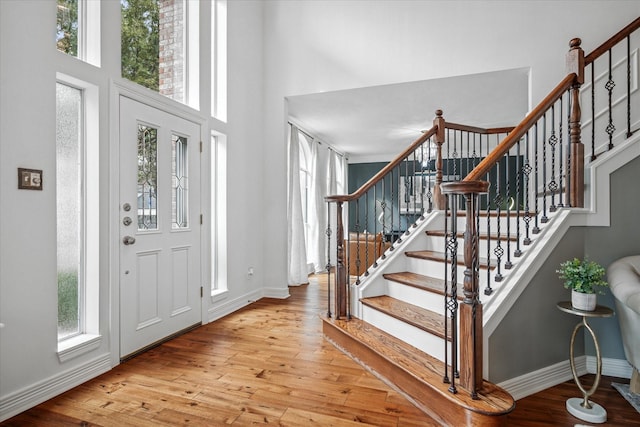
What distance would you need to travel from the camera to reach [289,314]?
3.76 metres

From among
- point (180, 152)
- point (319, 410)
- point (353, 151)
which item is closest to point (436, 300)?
point (319, 410)

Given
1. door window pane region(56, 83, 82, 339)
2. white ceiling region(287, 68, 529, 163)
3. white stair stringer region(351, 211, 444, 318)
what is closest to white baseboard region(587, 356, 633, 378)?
white stair stringer region(351, 211, 444, 318)

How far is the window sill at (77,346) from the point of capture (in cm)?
213

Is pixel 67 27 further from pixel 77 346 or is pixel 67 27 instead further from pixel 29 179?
pixel 77 346

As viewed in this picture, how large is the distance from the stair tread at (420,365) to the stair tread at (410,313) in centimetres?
16

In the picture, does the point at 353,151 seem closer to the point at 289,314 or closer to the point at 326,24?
the point at 326,24

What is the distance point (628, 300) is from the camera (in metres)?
1.87

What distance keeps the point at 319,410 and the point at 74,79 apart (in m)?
2.54

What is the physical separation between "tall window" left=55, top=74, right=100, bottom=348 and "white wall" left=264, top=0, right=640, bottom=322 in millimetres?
2362

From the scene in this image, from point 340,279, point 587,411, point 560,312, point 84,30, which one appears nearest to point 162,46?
point 84,30

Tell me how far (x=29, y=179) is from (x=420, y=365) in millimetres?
2477

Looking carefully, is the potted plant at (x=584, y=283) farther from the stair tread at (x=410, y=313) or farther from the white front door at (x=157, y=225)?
the white front door at (x=157, y=225)

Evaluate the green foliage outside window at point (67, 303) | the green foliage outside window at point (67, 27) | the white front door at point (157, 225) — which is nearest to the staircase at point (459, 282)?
the white front door at point (157, 225)

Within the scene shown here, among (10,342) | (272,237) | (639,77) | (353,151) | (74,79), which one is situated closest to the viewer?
(10,342)
